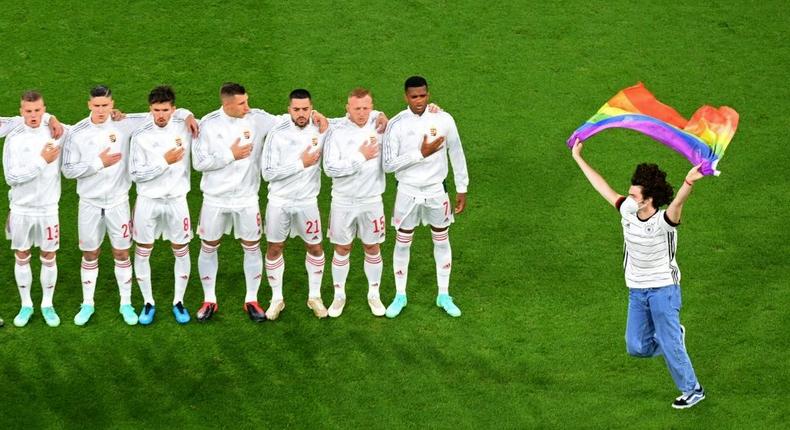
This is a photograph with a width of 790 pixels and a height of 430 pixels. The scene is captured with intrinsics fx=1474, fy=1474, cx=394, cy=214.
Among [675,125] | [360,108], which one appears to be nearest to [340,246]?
[360,108]

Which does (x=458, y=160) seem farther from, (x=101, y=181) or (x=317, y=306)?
(x=101, y=181)

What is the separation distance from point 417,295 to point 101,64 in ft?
19.5

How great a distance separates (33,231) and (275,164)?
2.44m

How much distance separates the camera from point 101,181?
14164 mm

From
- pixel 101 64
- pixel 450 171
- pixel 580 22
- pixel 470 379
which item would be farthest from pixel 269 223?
pixel 580 22

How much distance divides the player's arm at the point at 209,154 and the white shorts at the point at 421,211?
174cm

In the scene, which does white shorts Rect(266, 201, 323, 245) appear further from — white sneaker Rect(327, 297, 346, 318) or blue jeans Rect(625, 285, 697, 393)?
blue jeans Rect(625, 285, 697, 393)

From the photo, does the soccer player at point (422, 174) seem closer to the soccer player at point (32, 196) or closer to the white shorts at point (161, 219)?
the white shorts at point (161, 219)

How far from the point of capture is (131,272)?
14727mm

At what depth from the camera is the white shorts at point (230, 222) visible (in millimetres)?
14359

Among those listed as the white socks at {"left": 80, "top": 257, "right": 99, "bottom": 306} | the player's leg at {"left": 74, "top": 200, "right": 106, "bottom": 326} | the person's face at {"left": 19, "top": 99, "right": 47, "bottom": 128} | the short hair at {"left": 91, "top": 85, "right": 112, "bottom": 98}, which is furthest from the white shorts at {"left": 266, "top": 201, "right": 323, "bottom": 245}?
the person's face at {"left": 19, "top": 99, "right": 47, "bottom": 128}

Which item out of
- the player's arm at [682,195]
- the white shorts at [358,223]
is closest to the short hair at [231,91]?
the white shorts at [358,223]

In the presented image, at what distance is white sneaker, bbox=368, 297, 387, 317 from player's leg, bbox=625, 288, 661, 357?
9.18 feet

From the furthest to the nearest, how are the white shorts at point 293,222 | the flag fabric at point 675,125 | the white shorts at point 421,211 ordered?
the white shorts at point 421,211 → the white shorts at point 293,222 → the flag fabric at point 675,125
